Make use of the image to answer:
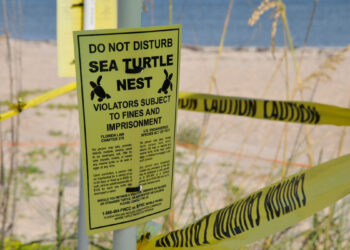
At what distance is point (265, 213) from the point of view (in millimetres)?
792

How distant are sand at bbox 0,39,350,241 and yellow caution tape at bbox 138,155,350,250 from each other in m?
0.89

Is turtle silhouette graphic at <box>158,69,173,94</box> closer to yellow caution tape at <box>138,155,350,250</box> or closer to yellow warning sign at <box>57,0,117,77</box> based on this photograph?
yellow caution tape at <box>138,155,350,250</box>

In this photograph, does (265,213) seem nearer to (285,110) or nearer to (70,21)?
(285,110)

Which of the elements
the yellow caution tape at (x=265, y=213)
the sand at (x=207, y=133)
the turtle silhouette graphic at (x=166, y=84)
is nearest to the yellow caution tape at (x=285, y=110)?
the sand at (x=207, y=133)

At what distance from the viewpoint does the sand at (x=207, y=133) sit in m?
2.49

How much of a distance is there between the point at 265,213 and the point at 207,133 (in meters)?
4.48

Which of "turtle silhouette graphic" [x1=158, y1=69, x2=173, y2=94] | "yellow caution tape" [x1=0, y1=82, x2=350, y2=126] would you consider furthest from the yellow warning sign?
"turtle silhouette graphic" [x1=158, y1=69, x2=173, y2=94]

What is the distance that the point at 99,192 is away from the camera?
0.70 metres

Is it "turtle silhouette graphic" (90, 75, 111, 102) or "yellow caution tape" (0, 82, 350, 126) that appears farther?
"yellow caution tape" (0, 82, 350, 126)

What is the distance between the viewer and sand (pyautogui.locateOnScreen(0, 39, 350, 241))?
8.16ft

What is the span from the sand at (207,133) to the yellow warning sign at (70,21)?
60 centimetres

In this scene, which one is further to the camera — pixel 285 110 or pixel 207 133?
pixel 207 133

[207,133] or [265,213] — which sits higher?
[265,213]

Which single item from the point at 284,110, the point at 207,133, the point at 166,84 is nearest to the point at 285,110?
the point at 284,110
